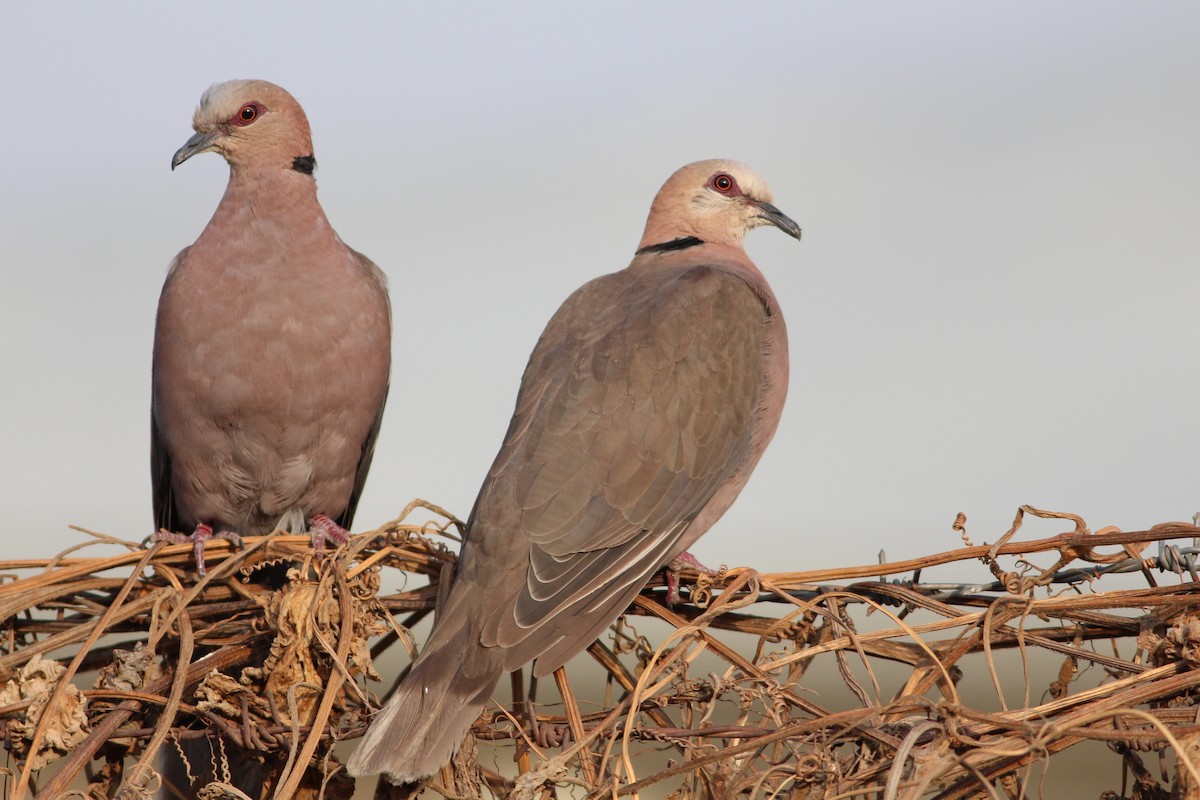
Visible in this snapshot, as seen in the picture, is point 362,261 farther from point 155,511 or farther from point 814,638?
point 814,638

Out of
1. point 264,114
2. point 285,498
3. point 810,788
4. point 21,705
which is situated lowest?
point 810,788

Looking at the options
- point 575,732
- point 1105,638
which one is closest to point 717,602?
point 575,732

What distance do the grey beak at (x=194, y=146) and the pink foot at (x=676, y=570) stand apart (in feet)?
7.54

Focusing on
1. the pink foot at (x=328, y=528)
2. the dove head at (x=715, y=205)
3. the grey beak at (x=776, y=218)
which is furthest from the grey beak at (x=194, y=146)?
the grey beak at (x=776, y=218)

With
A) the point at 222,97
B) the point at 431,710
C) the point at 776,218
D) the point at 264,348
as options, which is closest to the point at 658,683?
the point at 431,710

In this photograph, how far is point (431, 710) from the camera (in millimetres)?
2588

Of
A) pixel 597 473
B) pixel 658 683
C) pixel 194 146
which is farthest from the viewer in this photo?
pixel 194 146

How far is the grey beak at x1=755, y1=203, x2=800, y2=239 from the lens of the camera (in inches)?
182

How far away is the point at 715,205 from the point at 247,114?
1736mm

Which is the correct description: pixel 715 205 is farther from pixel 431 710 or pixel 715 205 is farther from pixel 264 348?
pixel 431 710

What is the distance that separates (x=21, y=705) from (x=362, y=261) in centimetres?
221

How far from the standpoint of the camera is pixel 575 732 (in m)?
2.49

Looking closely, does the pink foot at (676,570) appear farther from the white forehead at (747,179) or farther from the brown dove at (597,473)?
the white forehead at (747,179)

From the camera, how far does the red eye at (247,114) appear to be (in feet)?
14.7
